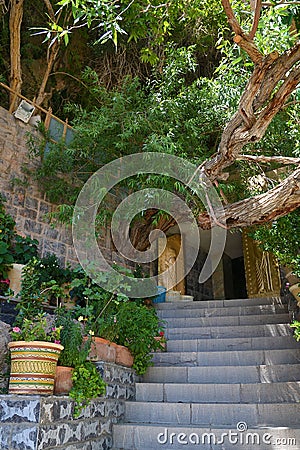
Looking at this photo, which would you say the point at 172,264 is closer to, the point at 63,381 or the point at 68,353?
the point at 68,353

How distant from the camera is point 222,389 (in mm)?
3395

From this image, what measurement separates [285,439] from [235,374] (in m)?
0.90

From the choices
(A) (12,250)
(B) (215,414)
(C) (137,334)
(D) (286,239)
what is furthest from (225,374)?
(A) (12,250)

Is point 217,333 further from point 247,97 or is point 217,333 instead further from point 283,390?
point 247,97

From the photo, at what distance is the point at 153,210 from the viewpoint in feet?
18.7

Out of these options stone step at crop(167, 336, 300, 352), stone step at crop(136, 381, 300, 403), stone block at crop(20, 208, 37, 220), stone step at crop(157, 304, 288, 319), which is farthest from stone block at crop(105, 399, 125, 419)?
stone block at crop(20, 208, 37, 220)

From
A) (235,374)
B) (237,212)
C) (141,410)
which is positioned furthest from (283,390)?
(237,212)

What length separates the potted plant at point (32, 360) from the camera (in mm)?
2463

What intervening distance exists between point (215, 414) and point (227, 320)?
5.56 ft

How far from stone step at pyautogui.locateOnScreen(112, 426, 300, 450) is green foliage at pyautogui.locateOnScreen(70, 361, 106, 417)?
39 centimetres

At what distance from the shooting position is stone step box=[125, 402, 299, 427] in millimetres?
3020

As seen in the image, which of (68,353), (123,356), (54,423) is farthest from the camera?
(123,356)

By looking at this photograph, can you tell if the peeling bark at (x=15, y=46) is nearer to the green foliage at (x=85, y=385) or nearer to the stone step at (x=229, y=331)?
the stone step at (x=229, y=331)

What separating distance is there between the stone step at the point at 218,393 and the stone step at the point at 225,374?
0.21 metres
